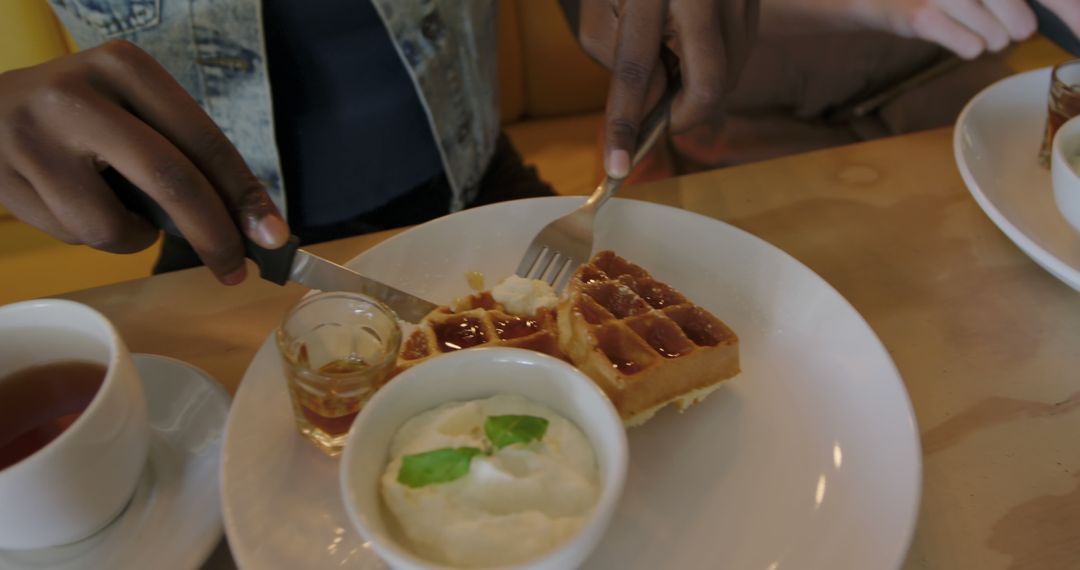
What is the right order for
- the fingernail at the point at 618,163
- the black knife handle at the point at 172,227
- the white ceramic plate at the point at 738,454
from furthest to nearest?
the fingernail at the point at 618,163, the black knife handle at the point at 172,227, the white ceramic plate at the point at 738,454

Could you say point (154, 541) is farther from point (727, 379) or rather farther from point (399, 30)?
point (399, 30)

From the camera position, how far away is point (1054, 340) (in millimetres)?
1004

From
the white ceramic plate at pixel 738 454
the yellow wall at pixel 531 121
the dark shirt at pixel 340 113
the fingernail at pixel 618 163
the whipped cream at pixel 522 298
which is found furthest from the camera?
the yellow wall at pixel 531 121

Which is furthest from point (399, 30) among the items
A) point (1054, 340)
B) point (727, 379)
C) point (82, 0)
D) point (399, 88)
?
point (1054, 340)

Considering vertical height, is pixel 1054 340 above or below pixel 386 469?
below

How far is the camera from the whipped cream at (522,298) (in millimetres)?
967

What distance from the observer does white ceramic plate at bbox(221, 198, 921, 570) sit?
75 centimetres

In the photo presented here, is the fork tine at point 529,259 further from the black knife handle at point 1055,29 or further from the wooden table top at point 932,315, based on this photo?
the black knife handle at point 1055,29

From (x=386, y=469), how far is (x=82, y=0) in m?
0.99

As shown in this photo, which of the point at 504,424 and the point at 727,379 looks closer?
the point at 504,424

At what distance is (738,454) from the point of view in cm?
86

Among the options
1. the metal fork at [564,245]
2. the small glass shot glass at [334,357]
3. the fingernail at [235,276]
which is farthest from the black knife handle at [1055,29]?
the fingernail at [235,276]

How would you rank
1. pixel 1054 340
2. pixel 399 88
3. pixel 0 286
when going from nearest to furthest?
pixel 1054 340, pixel 399 88, pixel 0 286

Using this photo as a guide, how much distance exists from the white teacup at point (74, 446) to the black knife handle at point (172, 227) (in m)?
0.14
